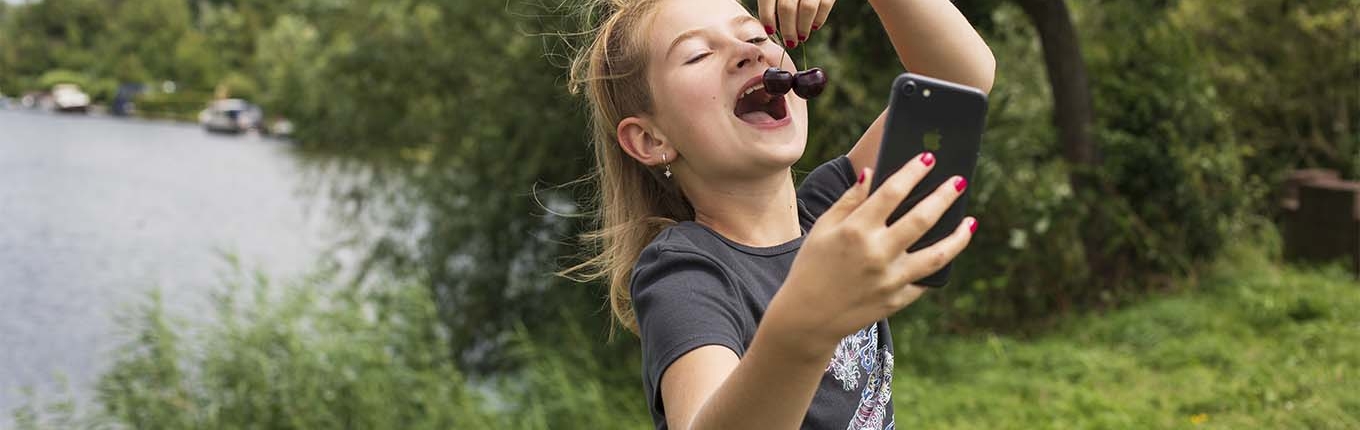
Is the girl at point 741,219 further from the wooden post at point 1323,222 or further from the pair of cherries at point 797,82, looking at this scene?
the wooden post at point 1323,222

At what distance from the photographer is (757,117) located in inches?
59.6

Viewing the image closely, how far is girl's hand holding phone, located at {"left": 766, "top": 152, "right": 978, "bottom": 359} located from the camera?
1008 millimetres

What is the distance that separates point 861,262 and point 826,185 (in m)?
0.84

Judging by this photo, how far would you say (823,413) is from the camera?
4.79 ft

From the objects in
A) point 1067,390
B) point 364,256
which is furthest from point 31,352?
point 1067,390

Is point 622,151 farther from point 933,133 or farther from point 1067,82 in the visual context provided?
point 1067,82

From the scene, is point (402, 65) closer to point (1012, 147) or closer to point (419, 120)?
point (419, 120)

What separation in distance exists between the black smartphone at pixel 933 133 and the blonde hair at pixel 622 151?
594 millimetres

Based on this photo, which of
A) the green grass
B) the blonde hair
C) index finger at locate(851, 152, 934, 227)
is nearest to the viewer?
index finger at locate(851, 152, 934, 227)

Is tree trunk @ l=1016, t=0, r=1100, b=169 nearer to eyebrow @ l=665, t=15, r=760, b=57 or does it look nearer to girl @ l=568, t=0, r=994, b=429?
girl @ l=568, t=0, r=994, b=429

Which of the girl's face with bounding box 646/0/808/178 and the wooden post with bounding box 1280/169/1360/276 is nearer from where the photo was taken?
the girl's face with bounding box 646/0/808/178

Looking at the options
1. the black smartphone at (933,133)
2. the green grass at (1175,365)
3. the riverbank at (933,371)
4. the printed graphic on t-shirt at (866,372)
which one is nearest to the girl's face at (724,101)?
the printed graphic on t-shirt at (866,372)

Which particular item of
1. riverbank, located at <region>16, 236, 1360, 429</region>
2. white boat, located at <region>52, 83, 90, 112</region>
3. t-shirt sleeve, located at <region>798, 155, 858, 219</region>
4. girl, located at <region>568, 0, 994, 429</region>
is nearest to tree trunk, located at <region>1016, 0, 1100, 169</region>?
riverbank, located at <region>16, 236, 1360, 429</region>

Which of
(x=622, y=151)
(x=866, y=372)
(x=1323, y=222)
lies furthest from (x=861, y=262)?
(x=1323, y=222)
